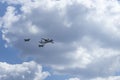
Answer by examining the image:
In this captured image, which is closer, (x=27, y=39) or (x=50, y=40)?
(x=27, y=39)

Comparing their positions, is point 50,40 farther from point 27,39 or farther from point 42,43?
point 27,39

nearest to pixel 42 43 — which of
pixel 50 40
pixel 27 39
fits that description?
pixel 50 40

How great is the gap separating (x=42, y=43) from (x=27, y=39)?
17.0 m

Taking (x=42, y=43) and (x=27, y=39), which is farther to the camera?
(x=42, y=43)

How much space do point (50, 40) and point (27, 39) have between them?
24.0 metres

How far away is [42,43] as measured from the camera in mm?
146125

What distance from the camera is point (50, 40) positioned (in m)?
151

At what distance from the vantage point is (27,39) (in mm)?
131375
